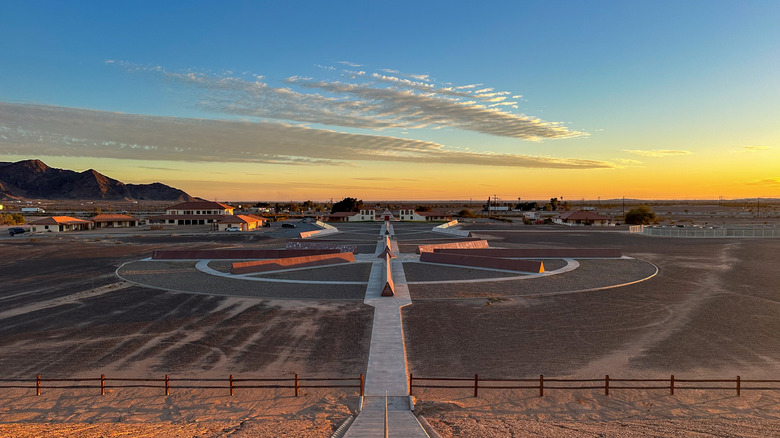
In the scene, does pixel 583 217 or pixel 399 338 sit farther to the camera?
pixel 583 217

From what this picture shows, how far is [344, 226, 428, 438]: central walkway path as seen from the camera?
1091cm

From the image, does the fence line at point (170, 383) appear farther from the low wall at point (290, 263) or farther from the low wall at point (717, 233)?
the low wall at point (717, 233)

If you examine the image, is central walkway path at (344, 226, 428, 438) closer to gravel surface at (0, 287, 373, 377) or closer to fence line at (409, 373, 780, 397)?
gravel surface at (0, 287, 373, 377)

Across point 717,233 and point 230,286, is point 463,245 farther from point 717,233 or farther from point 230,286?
point 717,233

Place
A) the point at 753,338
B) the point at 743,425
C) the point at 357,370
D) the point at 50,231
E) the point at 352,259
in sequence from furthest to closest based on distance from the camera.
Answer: the point at 50,231 < the point at 352,259 < the point at 753,338 < the point at 357,370 < the point at 743,425

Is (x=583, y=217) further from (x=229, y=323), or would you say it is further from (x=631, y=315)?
(x=229, y=323)

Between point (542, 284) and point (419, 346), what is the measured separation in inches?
604

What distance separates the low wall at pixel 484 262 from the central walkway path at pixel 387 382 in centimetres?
1337

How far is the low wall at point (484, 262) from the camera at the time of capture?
111 feet

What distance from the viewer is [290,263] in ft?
118

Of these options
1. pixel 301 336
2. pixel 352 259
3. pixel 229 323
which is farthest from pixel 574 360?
pixel 352 259

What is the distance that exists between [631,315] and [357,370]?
15.4 meters

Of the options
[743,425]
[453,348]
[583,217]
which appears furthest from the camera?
[583,217]

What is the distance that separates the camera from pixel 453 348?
17.3 m
